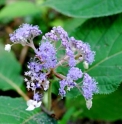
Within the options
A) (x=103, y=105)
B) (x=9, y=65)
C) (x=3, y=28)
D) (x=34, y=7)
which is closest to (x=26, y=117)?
(x=103, y=105)

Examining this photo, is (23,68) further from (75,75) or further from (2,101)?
(75,75)

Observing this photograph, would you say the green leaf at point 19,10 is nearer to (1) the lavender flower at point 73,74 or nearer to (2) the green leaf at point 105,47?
(2) the green leaf at point 105,47

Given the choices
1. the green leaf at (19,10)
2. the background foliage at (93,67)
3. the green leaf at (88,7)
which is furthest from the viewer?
the green leaf at (19,10)

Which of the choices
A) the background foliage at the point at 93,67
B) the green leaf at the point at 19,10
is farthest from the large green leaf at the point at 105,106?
the green leaf at the point at 19,10

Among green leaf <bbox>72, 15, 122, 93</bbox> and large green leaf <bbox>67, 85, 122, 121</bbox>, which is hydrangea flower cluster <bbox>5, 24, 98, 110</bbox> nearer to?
green leaf <bbox>72, 15, 122, 93</bbox>

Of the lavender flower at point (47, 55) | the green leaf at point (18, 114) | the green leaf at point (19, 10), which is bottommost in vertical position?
the green leaf at point (18, 114)

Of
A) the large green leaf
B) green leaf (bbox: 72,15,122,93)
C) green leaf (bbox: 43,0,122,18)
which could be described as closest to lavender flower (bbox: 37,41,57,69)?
green leaf (bbox: 72,15,122,93)

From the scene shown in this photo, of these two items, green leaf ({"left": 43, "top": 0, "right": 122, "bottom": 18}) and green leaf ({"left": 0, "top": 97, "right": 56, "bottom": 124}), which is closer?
green leaf ({"left": 0, "top": 97, "right": 56, "bottom": 124})
